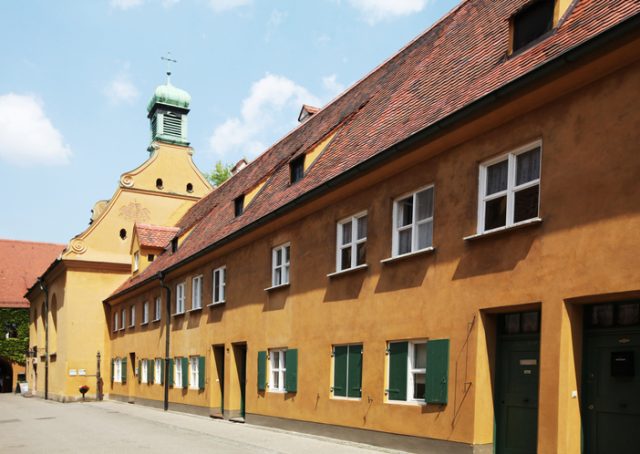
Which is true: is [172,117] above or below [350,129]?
above

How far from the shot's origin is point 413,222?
12711 mm

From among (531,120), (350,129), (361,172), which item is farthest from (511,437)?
(350,129)

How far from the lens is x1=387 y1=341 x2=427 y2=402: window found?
12273 mm

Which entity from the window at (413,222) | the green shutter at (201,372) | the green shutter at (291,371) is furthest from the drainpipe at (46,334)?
the window at (413,222)

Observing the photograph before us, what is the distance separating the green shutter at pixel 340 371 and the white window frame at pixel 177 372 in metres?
12.3

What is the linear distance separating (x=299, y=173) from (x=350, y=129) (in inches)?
78.1

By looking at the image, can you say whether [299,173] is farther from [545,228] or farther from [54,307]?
[54,307]

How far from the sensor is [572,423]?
9.22 m

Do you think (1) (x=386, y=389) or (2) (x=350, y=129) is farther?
(2) (x=350, y=129)

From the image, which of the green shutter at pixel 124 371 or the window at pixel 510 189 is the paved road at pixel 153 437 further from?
the green shutter at pixel 124 371

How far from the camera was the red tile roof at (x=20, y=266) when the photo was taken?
55.1m

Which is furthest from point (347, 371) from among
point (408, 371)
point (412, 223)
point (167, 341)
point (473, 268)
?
point (167, 341)

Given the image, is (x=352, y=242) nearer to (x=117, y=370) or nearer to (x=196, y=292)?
(x=196, y=292)

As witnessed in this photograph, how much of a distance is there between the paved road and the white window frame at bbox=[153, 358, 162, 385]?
515cm
